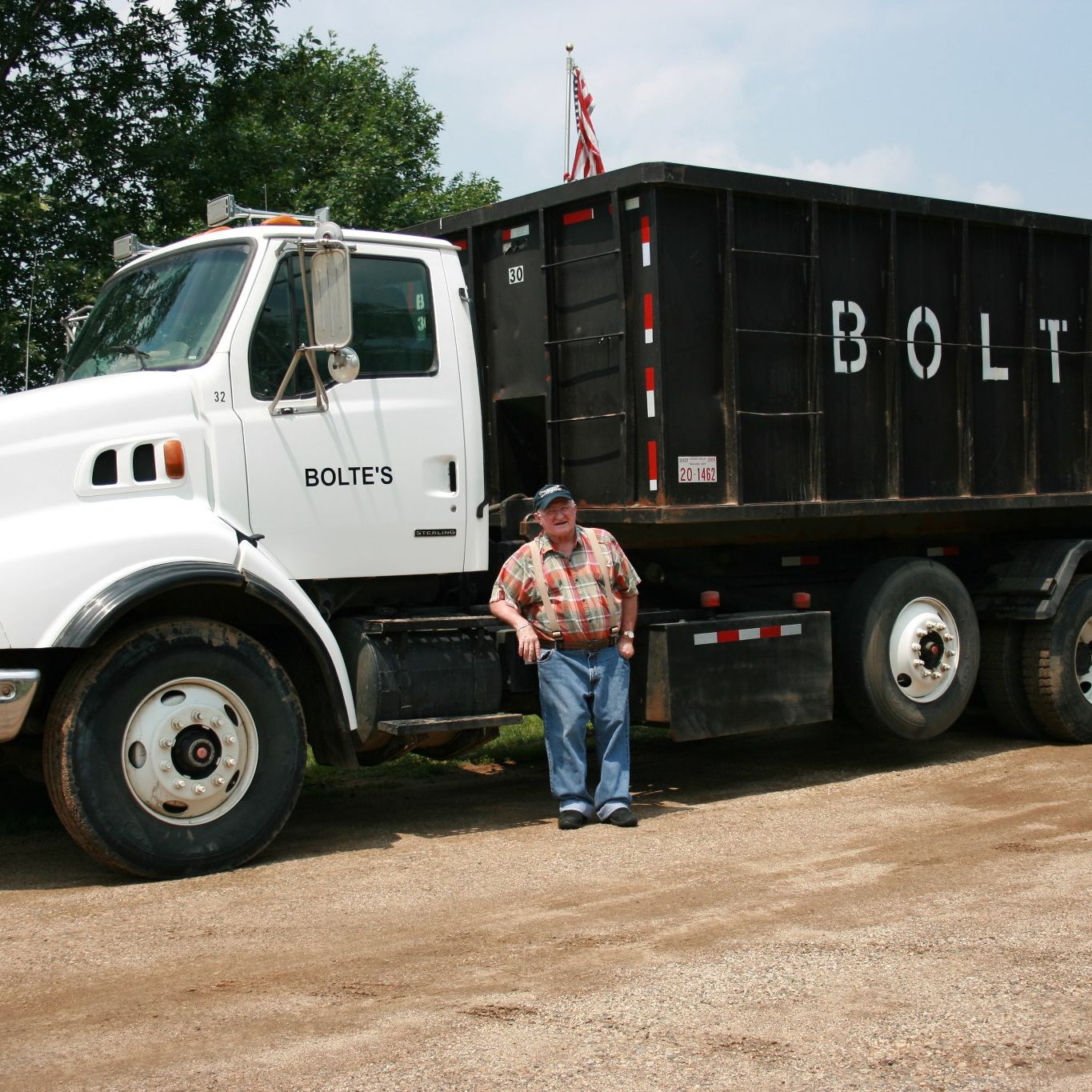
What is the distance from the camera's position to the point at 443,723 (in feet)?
22.4

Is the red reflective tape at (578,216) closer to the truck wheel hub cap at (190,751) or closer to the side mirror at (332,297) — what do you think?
the side mirror at (332,297)

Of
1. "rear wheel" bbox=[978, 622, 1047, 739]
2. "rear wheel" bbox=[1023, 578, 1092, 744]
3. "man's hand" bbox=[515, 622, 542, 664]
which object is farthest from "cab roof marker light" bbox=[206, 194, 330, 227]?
"rear wheel" bbox=[1023, 578, 1092, 744]

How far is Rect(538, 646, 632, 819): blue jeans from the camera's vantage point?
7.18m

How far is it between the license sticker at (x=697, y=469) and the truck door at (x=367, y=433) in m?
1.19

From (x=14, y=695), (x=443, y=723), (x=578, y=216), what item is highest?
(x=578, y=216)

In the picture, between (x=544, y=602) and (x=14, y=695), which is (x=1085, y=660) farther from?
(x=14, y=695)

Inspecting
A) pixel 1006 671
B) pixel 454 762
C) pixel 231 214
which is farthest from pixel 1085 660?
pixel 231 214

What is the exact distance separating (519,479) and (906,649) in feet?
8.36

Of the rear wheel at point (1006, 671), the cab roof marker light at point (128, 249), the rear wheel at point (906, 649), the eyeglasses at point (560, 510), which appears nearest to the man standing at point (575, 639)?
the eyeglasses at point (560, 510)

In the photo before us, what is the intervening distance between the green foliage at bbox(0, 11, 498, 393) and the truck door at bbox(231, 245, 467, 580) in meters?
6.68

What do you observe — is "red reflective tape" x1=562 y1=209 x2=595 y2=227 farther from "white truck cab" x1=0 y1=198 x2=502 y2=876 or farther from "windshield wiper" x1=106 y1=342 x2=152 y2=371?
"windshield wiper" x1=106 y1=342 x2=152 y2=371

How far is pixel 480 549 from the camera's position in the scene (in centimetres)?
732

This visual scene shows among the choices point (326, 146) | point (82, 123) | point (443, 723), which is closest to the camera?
point (443, 723)

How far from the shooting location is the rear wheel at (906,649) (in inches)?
339
